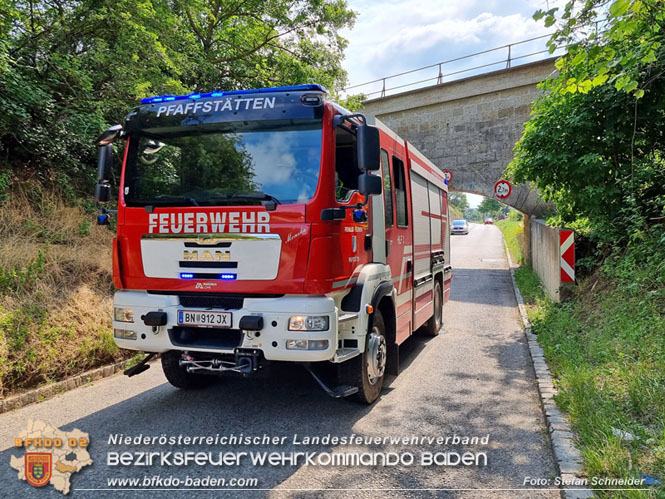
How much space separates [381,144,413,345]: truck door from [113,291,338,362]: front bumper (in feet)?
5.38

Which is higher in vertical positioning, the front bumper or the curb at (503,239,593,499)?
the front bumper

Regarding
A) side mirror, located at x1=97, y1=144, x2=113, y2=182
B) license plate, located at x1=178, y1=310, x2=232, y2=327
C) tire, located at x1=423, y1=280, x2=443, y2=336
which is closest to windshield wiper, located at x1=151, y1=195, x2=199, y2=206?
side mirror, located at x1=97, y1=144, x2=113, y2=182

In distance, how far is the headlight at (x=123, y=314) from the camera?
4250 millimetres

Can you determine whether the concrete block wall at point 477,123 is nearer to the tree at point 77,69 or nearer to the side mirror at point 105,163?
the tree at point 77,69

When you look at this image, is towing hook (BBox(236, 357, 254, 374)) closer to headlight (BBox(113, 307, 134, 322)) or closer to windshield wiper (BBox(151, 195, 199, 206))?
headlight (BBox(113, 307, 134, 322))

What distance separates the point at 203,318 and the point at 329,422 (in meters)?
1.52

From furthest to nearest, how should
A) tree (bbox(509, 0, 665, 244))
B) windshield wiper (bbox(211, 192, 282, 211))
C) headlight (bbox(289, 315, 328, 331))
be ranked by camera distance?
tree (bbox(509, 0, 665, 244)) < windshield wiper (bbox(211, 192, 282, 211)) < headlight (bbox(289, 315, 328, 331))

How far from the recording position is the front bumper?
3.79 meters

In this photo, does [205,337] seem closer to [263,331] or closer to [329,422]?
[263,331]

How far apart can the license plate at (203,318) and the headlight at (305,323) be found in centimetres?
56

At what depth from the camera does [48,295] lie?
594cm

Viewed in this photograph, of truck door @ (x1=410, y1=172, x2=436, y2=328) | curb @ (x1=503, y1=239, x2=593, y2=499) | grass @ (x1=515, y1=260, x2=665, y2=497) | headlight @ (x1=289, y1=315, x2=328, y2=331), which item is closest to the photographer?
curb @ (x1=503, y1=239, x2=593, y2=499)

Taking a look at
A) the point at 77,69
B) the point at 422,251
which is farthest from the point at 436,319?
the point at 77,69

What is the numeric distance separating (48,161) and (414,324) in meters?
7.67
